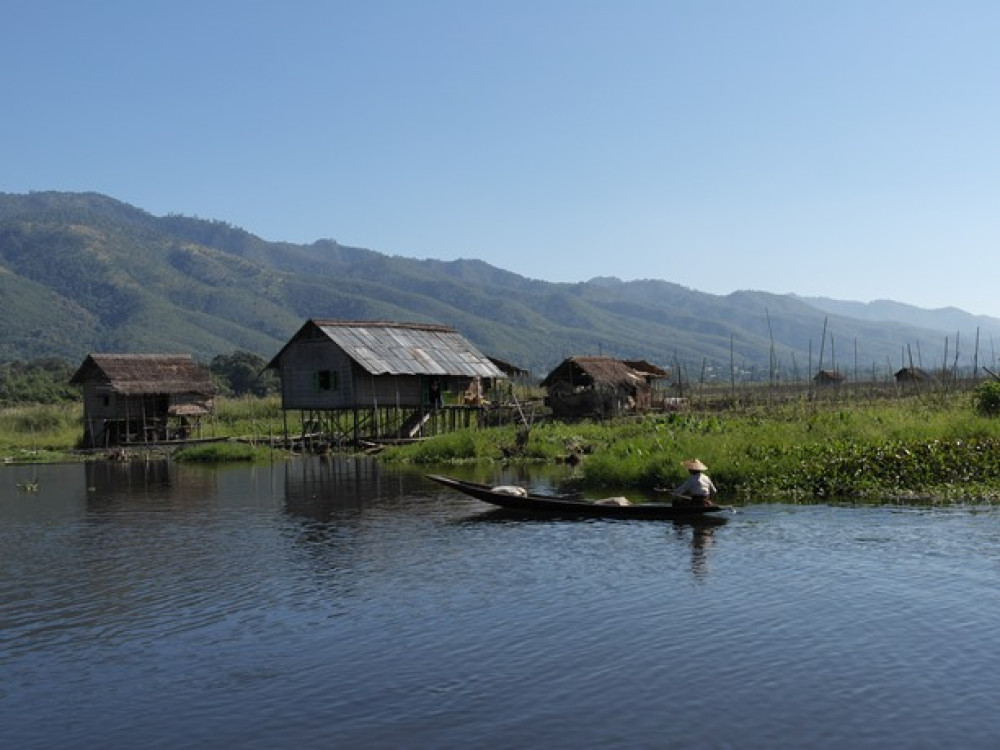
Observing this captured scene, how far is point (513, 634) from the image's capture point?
1245cm

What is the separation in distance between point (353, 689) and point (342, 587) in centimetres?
482

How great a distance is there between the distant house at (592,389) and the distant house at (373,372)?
4.10m

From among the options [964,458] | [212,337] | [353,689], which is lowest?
[353,689]

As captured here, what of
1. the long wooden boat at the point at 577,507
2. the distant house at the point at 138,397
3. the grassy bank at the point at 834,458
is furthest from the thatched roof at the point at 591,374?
the long wooden boat at the point at 577,507

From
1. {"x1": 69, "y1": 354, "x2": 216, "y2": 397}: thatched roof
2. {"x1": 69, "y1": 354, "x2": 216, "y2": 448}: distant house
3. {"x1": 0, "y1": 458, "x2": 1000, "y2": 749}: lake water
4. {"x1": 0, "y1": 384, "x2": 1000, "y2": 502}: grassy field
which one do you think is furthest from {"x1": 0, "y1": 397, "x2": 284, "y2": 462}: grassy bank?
→ {"x1": 0, "y1": 458, "x2": 1000, "y2": 749}: lake water

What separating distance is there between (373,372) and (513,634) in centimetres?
3024

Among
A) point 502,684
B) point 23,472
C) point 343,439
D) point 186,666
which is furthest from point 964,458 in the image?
point 23,472

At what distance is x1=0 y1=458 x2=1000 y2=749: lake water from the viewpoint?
958 centimetres

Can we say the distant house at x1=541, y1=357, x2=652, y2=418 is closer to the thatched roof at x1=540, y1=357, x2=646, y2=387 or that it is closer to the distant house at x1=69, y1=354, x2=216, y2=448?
the thatched roof at x1=540, y1=357, x2=646, y2=387

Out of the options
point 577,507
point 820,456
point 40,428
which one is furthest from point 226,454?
point 820,456

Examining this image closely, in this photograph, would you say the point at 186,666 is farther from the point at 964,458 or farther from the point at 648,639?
the point at 964,458

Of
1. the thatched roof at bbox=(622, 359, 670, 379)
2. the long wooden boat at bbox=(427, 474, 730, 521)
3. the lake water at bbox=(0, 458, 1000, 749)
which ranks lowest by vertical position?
the lake water at bbox=(0, 458, 1000, 749)

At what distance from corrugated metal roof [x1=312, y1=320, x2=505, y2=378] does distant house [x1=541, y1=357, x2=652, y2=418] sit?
394cm

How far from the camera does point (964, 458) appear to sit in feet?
73.4
